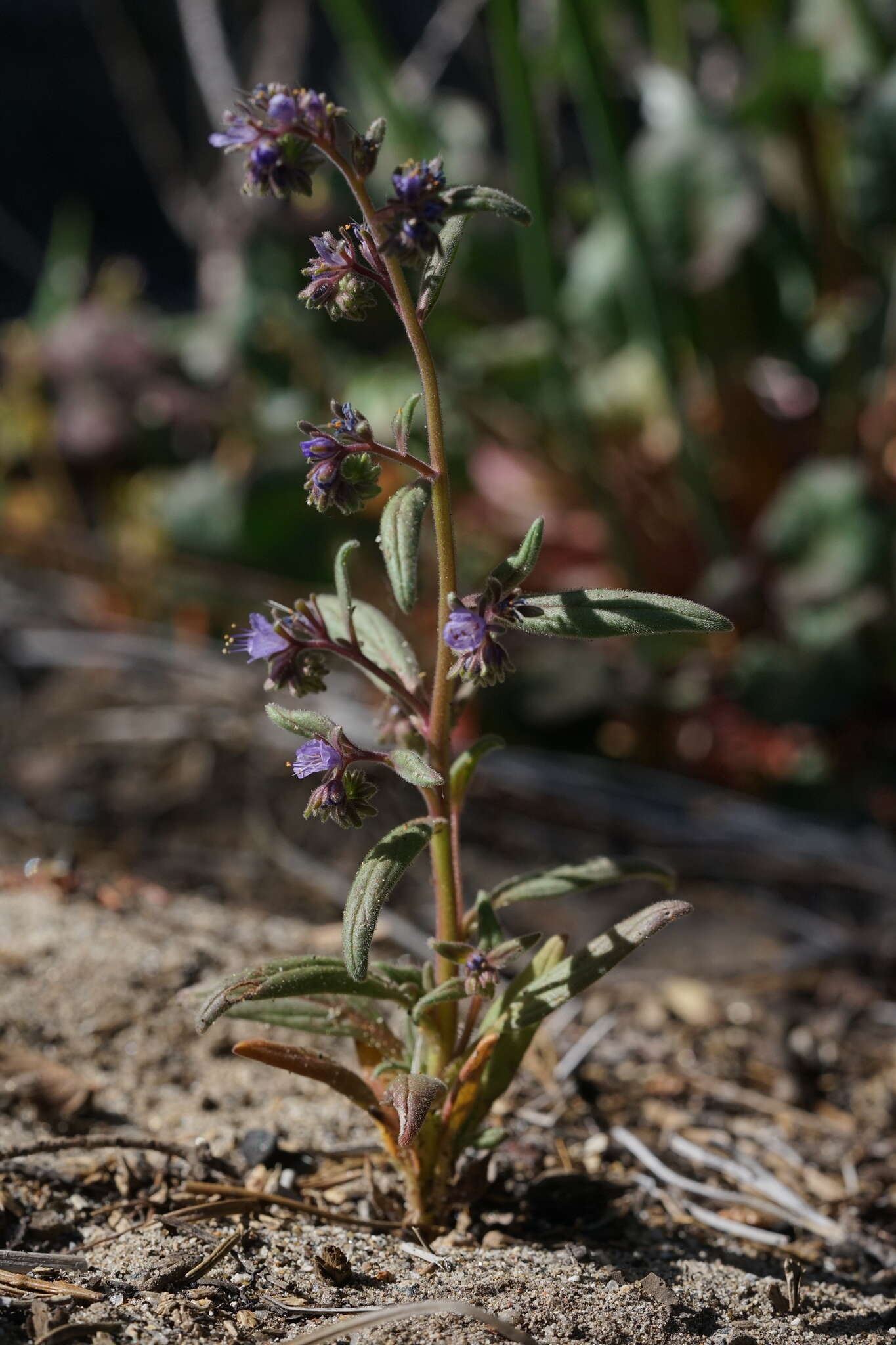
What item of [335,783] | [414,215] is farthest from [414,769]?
[414,215]

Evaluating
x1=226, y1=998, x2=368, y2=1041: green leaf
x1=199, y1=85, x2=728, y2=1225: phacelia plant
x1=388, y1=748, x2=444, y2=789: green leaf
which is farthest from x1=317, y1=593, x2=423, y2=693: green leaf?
x1=226, y1=998, x2=368, y2=1041: green leaf

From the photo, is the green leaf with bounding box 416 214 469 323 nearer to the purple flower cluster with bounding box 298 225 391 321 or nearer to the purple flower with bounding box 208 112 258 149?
the purple flower cluster with bounding box 298 225 391 321

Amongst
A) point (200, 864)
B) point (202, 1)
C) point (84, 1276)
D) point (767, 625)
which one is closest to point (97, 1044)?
point (84, 1276)

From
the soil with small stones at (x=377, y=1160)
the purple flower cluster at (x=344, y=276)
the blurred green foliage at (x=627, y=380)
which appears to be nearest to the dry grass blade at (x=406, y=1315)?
the soil with small stones at (x=377, y=1160)

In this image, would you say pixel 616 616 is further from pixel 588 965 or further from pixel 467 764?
pixel 588 965

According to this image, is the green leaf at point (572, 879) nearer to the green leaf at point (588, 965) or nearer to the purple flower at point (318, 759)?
the green leaf at point (588, 965)
